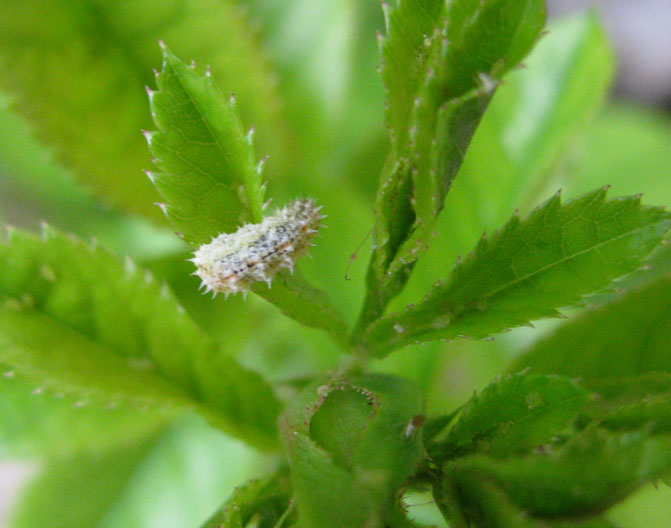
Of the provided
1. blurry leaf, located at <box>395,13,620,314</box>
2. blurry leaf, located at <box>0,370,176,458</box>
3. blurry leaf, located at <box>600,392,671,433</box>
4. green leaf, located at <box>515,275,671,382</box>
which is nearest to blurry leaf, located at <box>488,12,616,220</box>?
blurry leaf, located at <box>395,13,620,314</box>

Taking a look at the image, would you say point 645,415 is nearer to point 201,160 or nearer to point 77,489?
point 201,160

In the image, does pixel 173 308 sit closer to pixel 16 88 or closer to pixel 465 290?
pixel 465 290

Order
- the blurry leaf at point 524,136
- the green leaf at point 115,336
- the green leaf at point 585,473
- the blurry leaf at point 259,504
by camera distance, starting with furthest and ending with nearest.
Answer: the blurry leaf at point 524,136 → the green leaf at point 115,336 → the blurry leaf at point 259,504 → the green leaf at point 585,473

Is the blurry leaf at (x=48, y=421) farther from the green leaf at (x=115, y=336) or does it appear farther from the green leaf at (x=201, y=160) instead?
the green leaf at (x=201, y=160)

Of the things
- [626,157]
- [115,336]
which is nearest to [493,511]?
[115,336]

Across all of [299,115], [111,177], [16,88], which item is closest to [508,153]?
[299,115]

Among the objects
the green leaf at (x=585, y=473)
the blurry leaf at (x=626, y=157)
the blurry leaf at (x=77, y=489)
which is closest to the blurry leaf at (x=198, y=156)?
the green leaf at (x=585, y=473)

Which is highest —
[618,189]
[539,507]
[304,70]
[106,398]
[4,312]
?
[304,70]
